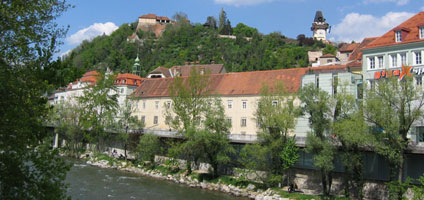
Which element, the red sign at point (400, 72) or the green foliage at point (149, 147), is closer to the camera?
the red sign at point (400, 72)

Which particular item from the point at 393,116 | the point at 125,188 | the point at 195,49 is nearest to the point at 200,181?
the point at 125,188

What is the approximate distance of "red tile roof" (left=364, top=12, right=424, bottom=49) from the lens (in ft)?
95.7

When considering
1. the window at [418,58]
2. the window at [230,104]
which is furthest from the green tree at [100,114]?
the window at [418,58]

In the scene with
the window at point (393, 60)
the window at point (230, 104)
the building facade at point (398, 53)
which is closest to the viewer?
the building facade at point (398, 53)

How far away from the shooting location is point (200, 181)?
3266 centimetres

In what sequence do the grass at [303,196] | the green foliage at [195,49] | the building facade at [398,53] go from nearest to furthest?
the grass at [303,196]
the building facade at [398,53]
the green foliage at [195,49]

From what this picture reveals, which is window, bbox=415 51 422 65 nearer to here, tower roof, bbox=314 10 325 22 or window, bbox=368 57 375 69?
window, bbox=368 57 375 69

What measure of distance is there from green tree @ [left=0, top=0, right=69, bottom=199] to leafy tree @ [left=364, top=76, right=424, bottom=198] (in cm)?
1859

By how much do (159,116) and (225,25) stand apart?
105904mm

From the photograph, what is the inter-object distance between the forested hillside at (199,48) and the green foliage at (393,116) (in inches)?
3051

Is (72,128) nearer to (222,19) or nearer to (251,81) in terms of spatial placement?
(251,81)

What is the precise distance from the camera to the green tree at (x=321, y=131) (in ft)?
79.0

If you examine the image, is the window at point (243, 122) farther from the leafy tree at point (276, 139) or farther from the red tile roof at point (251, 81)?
the leafy tree at point (276, 139)

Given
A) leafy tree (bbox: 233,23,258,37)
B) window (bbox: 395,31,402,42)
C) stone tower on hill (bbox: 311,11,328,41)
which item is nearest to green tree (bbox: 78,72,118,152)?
window (bbox: 395,31,402,42)
